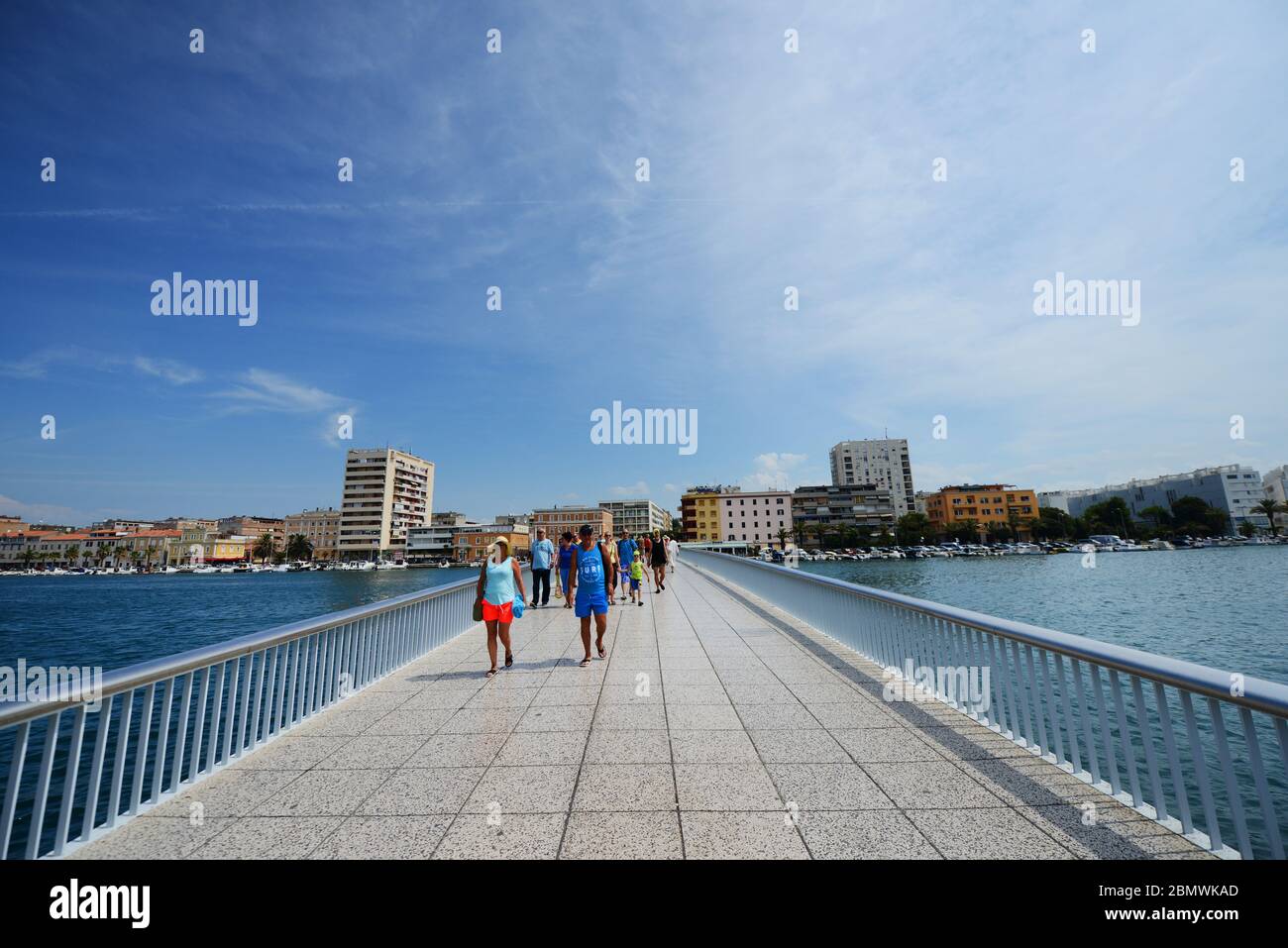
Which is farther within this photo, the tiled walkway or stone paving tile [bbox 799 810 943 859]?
the tiled walkway

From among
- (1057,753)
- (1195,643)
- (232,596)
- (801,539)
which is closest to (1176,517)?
(801,539)

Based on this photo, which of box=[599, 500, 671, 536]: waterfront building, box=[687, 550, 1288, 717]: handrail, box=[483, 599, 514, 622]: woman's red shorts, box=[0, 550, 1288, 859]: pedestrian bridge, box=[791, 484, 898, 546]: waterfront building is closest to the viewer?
box=[687, 550, 1288, 717]: handrail

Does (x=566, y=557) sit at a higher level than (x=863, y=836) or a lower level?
higher

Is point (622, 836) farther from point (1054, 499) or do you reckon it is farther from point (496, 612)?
point (1054, 499)

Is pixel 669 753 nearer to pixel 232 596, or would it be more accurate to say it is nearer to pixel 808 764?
pixel 808 764

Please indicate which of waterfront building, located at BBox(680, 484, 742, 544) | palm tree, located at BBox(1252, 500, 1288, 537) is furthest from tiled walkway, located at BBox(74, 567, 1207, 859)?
palm tree, located at BBox(1252, 500, 1288, 537)

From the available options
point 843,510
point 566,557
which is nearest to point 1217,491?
point 843,510

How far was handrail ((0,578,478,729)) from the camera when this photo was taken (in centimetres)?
245

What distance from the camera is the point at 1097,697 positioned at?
3.13 meters

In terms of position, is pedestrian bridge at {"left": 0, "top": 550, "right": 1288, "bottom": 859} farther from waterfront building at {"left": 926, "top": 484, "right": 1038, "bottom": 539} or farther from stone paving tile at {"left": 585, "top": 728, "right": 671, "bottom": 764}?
waterfront building at {"left": 926, "top": 484, "right": 1038, "bottom": 539}

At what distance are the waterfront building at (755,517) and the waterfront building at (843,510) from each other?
11.1ft

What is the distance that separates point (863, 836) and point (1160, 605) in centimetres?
3800

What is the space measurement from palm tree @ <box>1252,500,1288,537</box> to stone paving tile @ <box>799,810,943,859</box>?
150159mm

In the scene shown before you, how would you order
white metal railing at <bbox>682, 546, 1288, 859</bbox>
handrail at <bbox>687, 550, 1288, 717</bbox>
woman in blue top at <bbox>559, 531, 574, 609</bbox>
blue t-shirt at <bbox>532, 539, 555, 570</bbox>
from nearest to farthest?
handrail at <bbox>687, 550, 1288, 717</bbox> → white metal railing at <bbox>682, 546, 1288, 859</bbox> → woman in blue top at <bbox>559, 531, 574, 609</bbox> → blue t-shirt at <bbox>532, 539, 555, 570</bbox>
